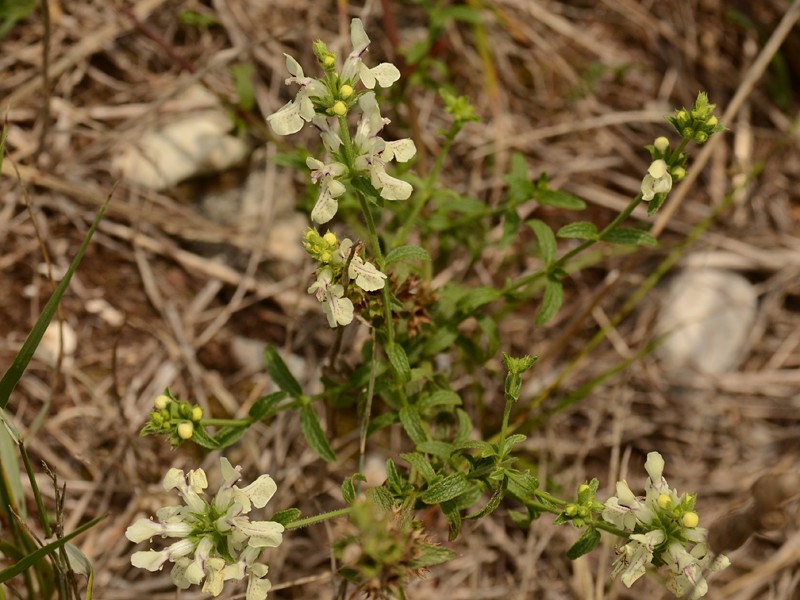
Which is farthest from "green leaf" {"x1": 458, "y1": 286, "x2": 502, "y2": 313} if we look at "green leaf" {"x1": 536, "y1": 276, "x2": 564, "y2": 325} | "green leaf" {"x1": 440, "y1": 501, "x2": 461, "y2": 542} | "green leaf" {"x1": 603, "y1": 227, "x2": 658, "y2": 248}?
"green leaf" {"x1": 440, "y1": 501, "x2": 461, "y2": 542}

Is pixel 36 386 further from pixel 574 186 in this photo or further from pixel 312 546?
pixel 574 186

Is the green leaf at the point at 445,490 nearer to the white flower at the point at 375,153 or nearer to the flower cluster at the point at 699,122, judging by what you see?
the white flower at the point at 375,153

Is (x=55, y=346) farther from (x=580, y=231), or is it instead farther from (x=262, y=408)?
(x=580, y=231)

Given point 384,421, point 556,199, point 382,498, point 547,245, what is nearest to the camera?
point 382,498

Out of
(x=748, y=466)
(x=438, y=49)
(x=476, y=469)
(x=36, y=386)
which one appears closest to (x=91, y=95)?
(x=36, y=386)

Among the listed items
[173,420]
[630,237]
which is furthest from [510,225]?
[173,420]
